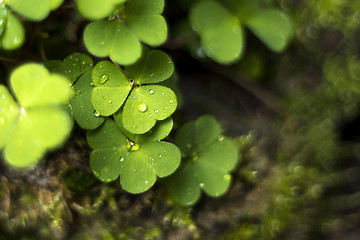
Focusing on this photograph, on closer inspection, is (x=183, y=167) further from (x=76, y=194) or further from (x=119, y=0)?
(x=119, y=0)

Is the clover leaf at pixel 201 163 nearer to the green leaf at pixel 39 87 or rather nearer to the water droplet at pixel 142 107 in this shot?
the water droplet at pixel 142 107

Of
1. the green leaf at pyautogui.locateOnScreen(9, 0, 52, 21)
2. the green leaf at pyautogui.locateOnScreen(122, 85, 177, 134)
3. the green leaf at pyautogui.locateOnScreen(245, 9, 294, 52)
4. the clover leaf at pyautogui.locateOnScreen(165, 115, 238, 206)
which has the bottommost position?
the clover leaf at pyautogui.locateOnScreen(165, 115, 238, 206)

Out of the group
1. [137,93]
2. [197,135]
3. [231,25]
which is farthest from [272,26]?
[137,93]

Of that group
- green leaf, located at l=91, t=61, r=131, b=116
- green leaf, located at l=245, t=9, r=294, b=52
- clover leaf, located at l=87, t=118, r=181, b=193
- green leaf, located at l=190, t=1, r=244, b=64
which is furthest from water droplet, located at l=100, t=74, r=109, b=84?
green leaf, located at l=245, t=9, r=294, b=52

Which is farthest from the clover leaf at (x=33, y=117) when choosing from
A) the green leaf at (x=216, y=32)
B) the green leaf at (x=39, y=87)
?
the green leaf at (x=216, y=32)

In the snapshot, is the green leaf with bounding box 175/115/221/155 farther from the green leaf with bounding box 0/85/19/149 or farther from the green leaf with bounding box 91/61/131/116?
the green leaf with bounding box 0/85/19/149
